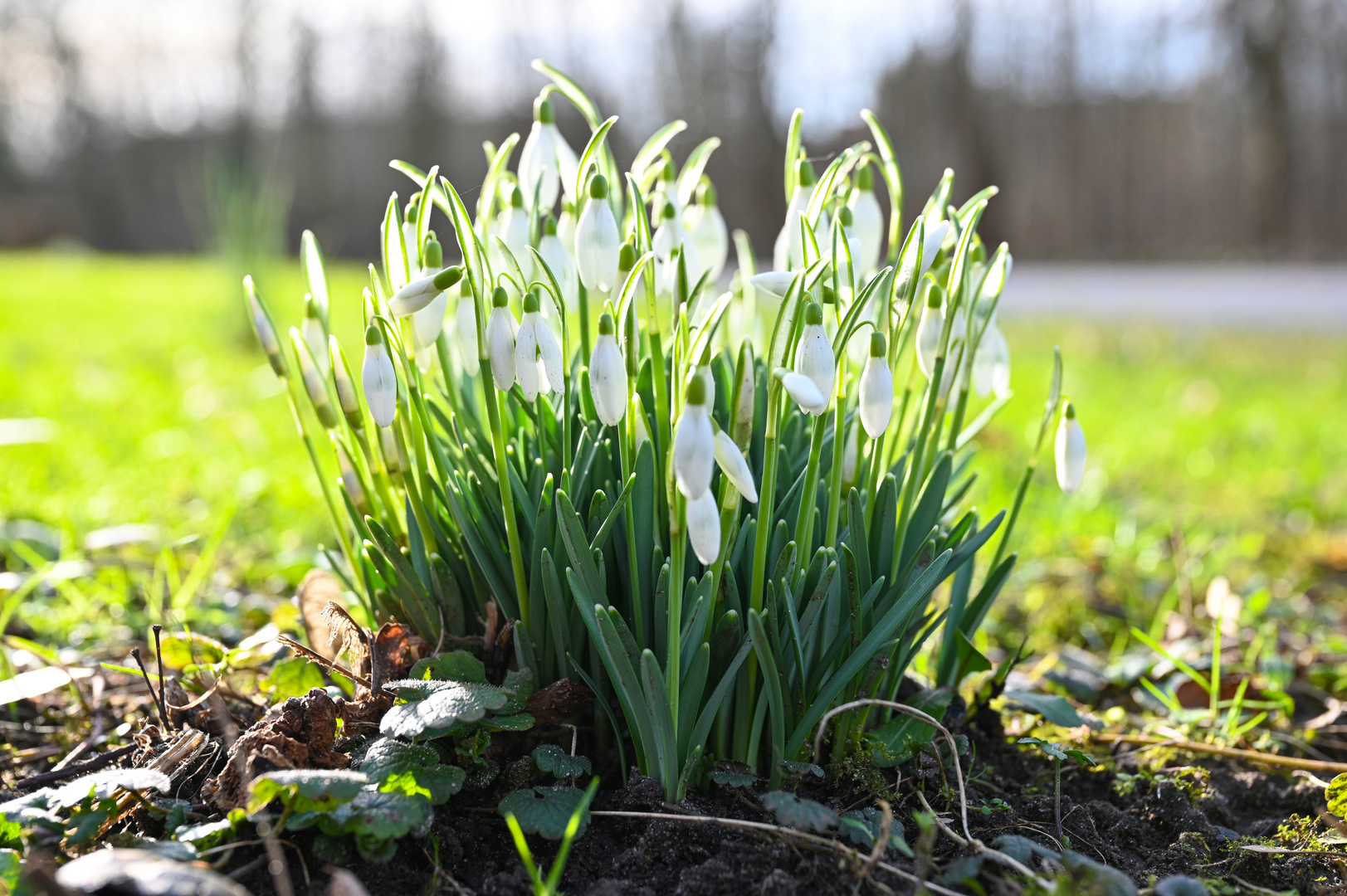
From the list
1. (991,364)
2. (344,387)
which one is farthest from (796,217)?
(344,387)

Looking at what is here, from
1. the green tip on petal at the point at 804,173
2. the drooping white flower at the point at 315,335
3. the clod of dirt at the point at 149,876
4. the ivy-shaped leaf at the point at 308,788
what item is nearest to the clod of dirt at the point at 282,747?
the ivy-shaped leaf at the point at 308,788

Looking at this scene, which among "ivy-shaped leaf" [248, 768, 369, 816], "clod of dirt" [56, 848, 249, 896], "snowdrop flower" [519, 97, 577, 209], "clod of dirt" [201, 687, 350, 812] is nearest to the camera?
"clod of dirt" [56, 848, 249, 896]

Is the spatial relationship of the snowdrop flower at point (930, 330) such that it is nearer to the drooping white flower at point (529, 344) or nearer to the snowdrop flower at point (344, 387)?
the drooping white flower at point (529, 344)

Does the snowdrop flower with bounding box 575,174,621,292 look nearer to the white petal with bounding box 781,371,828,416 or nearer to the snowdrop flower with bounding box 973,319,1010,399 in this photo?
the white petal with bounding box 781,371,828,416

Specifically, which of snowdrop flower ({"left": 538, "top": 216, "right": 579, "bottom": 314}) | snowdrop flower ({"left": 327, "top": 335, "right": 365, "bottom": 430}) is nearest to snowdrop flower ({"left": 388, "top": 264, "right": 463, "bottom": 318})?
snowdrop flower ({"left": 327, "top": 335, "right": 365, "bottom": 430})

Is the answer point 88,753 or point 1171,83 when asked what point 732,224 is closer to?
point 1171,83

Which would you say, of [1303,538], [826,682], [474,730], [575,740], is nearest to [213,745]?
[474,730]
